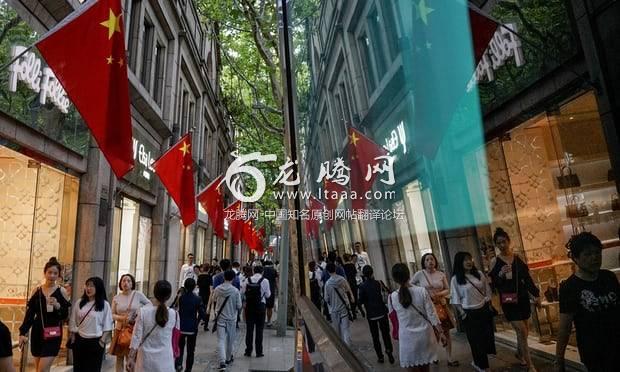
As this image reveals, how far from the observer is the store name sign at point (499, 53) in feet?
2.87

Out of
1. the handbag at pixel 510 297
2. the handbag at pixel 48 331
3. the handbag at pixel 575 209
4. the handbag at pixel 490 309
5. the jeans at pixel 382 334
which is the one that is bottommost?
the handbag at pixel 48 331

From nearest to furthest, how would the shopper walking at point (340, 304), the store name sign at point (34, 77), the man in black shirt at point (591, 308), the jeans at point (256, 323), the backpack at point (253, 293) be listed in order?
the man in black shirt at point (591, 308) → the shopper walking at point (340, 304) → the store name sign at point (34, 77) → the jeans at point (256, 323) → the backpack at point (253, 293)

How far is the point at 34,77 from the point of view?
5758 mm

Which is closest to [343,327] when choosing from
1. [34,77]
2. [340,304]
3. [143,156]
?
[340,304]

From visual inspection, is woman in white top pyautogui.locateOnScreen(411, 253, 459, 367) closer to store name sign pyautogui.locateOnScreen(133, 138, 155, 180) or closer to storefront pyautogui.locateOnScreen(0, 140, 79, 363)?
storefront pyautogui.locateOnScreen(0, 140, 79, 363)

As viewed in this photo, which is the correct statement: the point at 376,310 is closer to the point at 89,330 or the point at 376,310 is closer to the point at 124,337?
the point at 89,330

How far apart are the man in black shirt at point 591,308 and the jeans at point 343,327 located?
925mm

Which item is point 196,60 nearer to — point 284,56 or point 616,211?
point 284,56

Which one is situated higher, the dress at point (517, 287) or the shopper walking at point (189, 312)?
the dress at point (517, 287)

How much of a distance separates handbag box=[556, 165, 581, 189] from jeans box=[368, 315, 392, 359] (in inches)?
26.1

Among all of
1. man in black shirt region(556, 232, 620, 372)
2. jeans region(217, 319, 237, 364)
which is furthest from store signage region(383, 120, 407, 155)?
jeans region(217, 319, 237, 364)

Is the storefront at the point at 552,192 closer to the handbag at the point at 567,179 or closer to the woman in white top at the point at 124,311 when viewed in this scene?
the handbag at the point at 567,179

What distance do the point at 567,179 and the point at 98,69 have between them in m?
4.82

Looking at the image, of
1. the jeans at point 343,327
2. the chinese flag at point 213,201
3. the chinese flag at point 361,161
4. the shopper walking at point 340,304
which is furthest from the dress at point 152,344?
the chinese flag at point 213,201
